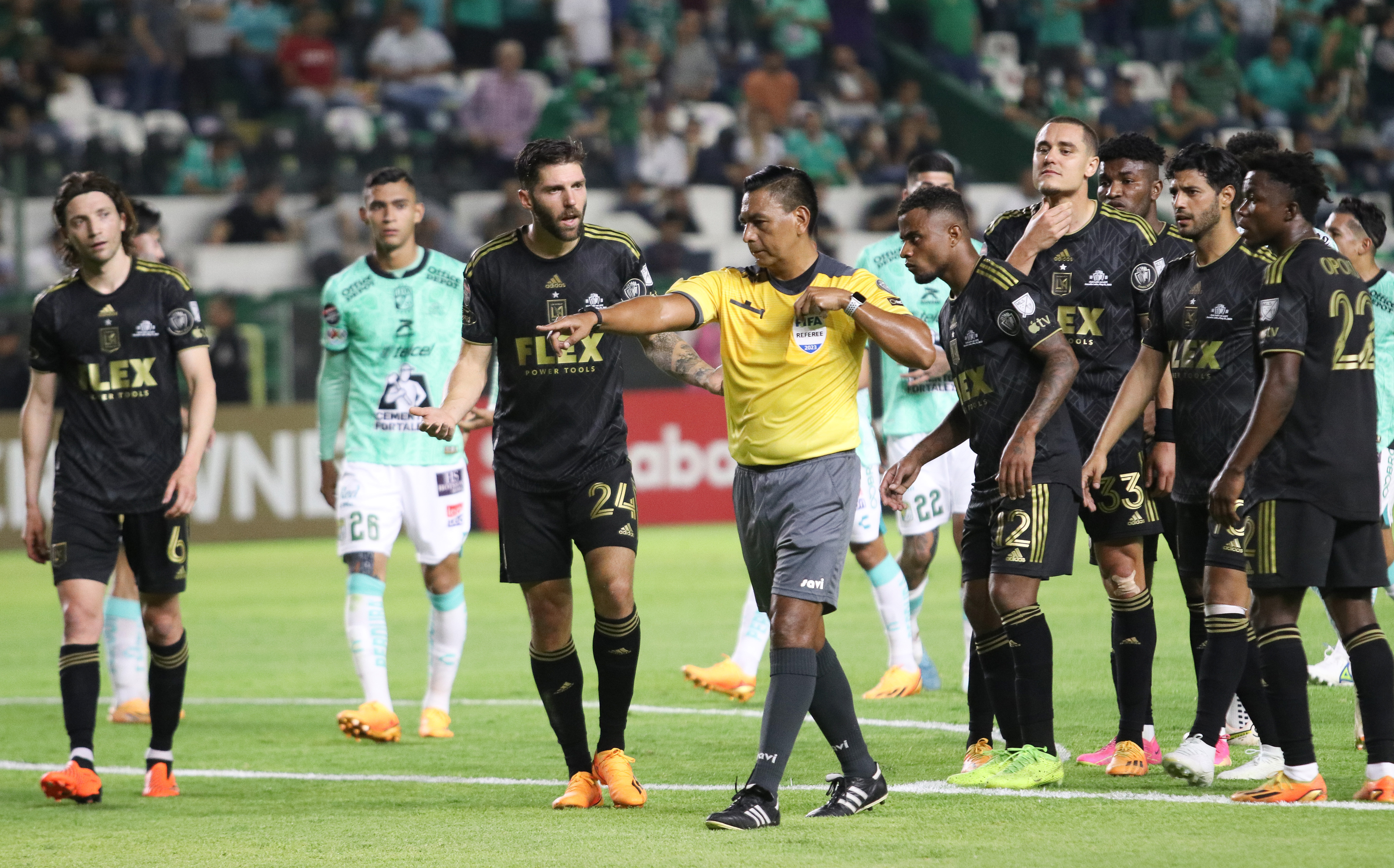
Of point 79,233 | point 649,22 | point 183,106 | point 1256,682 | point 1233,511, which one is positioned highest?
point 649,22

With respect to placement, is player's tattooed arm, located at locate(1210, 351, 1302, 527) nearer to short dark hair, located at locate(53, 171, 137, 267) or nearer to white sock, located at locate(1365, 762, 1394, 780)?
white sock, located at locate(1365, 762, 1394, 780)

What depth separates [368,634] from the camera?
8.53 meters

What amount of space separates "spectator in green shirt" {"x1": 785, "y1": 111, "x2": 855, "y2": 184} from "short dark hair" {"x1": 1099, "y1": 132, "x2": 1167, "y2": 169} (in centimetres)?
1574

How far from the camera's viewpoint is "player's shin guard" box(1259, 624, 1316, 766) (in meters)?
5.80

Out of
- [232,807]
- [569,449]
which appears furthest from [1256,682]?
[232,807]

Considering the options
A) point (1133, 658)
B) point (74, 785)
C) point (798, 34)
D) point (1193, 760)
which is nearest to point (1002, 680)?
point (1133, 658)

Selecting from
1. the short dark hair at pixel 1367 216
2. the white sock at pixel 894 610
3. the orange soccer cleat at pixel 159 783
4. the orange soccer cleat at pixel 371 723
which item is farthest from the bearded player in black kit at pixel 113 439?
the short dark hair at pixel 1367 216

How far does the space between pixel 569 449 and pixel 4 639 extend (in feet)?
24.2

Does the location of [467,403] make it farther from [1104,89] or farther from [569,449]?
[1104,89]

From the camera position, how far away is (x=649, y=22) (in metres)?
24.2

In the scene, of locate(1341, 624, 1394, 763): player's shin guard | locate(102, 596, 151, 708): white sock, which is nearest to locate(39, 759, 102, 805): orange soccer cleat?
locate(102, 596, 151, 708): white sock

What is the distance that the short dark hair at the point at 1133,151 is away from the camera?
7320 mm

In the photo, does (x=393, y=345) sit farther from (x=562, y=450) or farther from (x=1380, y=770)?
(x=1380, y=770)

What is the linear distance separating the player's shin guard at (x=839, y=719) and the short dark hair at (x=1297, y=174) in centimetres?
209
